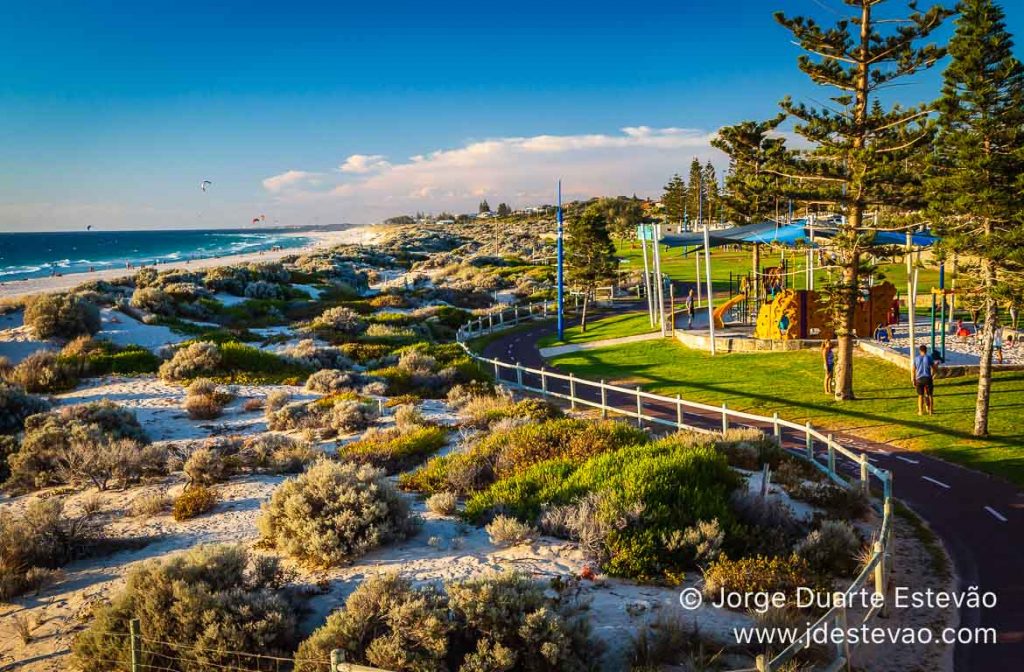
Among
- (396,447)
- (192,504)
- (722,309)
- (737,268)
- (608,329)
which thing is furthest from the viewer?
(737,268)

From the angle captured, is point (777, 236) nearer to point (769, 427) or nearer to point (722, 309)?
point (722, 309)

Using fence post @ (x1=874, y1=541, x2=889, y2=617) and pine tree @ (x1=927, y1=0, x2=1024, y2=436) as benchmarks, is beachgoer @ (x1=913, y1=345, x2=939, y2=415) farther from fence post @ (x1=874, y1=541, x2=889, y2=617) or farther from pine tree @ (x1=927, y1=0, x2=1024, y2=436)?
fence post @ (x1=874, y1=541, x2=889, y2=617)

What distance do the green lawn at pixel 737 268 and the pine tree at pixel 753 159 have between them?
469cm

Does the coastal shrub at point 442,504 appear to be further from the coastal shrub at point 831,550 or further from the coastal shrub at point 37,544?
the coastal shrub at point 831,550

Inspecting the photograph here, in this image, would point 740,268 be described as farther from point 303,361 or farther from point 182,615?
point 182,615

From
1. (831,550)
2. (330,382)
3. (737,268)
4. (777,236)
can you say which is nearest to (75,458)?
(330,382)

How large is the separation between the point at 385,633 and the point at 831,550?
5491 millimetres

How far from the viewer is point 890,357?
21.0m

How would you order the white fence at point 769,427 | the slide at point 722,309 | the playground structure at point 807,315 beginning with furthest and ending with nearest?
the slide at point 722,309 < the playground structure at point 807,315 < the white fence at point 769,427

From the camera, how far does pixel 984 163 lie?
1425 centimetres

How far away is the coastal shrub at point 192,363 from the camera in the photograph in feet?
65.9

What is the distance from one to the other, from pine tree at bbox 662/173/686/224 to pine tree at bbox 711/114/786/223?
67.6 metres

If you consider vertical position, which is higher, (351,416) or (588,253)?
(588,253)

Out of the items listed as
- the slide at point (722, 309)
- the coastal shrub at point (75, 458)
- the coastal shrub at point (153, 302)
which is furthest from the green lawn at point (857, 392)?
the coastal shrub at point (153, 302)
